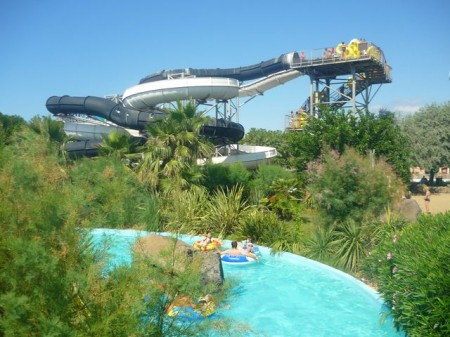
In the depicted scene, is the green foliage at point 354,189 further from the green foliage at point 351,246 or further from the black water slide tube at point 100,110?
the black water slide tube at point 100,110

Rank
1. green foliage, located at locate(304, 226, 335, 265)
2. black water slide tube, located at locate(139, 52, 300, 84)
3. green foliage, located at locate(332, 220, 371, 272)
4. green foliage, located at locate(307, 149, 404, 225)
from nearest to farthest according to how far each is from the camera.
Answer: green foliage, located at locate(332, 220, 371, 272) < green foliage, located at locate(304, 226, 335, 265) < green foliage, located at locate(307, 149, 404, 225) < black water slide tube, located at locate(139, 52, 300, 84)

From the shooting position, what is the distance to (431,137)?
34438mm

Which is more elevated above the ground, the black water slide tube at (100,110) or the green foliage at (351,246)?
A: the black water slide tube at (100,110)

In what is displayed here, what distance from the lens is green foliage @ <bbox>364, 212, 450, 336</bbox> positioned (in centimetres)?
552

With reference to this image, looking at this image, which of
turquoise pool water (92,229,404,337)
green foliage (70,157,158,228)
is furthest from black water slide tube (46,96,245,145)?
turquoise pool water (92,229,404,337)

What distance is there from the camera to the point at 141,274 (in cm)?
404

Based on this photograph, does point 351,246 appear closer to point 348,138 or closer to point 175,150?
point 175,150

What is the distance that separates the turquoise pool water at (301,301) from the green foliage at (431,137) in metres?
26.2

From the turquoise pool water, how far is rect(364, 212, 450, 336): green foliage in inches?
32.4

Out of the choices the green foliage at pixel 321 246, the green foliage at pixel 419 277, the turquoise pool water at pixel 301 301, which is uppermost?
the green foliage at pixel 419 277

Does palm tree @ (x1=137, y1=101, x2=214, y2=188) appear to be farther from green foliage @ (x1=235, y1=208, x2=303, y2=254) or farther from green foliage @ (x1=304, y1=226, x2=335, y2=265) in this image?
green foliage @ (x1=304, y1=226, x2=335, y2=265)

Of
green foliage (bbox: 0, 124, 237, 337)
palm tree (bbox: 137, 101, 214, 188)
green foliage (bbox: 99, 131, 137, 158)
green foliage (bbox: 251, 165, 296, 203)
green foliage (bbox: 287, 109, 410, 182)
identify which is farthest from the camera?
green foliage (bbox: 287, 109, 410, 182)

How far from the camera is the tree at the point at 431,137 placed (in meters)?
34.3

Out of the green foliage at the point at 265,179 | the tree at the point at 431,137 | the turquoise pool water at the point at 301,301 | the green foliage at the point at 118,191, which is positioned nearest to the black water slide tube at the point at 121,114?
the green foliage at the point at 265,179
